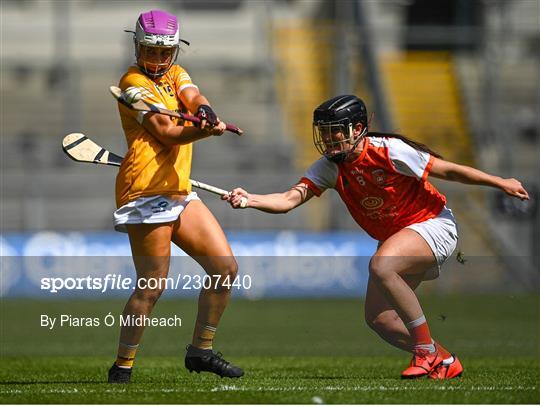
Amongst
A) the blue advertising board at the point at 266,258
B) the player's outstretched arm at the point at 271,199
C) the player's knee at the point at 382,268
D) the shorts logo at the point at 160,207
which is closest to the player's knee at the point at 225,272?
the player's outstretched arm at the point at 271,199

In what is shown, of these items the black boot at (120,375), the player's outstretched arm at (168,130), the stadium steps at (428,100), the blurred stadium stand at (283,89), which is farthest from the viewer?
the stadium steps at (428,100)

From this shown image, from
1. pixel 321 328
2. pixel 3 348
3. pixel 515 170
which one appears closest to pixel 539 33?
pixel 515 170

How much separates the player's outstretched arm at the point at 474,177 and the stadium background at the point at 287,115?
7963 millimetres

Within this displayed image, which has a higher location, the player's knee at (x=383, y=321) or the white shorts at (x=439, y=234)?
the white shorts at (x=439, y=234)

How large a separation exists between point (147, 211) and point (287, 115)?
14.7 meters

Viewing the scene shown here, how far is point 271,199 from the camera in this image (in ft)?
24.5

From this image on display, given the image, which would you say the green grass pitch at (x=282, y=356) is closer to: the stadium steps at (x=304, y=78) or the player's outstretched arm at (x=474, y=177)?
the player's outstretched arm at (x=474, y=177)

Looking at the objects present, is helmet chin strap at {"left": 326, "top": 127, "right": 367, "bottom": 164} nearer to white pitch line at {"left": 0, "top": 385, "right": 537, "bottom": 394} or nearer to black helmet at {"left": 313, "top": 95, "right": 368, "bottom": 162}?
black helmet at {"left": 313, "top": 95, "right": 368, "bottom": 162}

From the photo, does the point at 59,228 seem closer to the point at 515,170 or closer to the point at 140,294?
the point at 515,170

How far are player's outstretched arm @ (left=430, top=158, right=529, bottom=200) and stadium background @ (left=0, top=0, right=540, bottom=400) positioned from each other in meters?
7.96

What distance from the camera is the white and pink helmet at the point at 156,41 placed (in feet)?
23.1

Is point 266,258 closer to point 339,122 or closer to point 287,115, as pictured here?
point 287,115

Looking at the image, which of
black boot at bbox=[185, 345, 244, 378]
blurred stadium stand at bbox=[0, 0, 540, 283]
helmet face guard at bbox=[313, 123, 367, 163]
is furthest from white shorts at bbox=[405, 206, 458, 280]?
blurred stadium stand at bbox=[0, 0, 540, 283]

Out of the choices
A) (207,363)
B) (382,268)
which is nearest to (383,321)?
(382,268)
